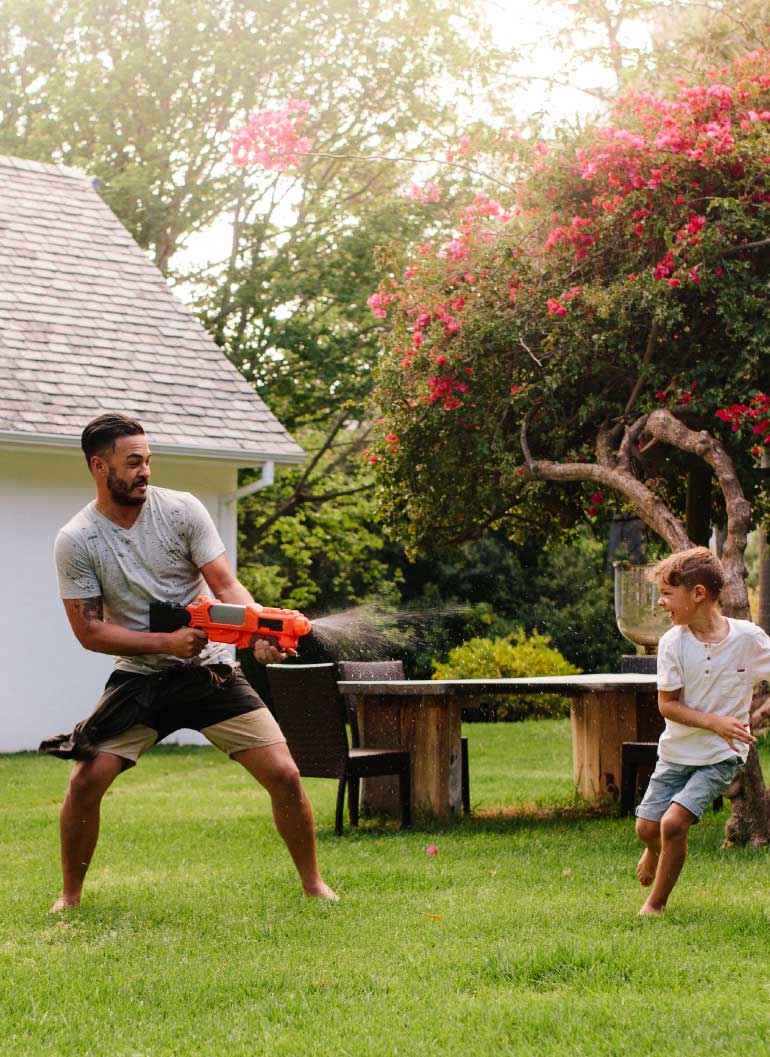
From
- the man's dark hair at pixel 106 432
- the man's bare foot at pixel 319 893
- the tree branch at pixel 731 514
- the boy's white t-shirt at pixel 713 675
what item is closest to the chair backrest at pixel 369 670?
the tree branch at pixel 731 514

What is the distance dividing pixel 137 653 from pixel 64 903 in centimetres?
114

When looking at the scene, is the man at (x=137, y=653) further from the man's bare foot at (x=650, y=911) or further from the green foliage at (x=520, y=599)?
the green foliage at (x=520, y=599)

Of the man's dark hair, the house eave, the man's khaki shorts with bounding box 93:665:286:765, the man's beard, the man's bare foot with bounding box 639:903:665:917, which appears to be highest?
the house eave

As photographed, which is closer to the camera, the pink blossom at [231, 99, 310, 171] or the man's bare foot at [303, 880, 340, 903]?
the man's bare foot at [303, 880, 340, 903]

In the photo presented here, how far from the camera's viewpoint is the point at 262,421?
1395 cm

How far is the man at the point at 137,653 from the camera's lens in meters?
5.35

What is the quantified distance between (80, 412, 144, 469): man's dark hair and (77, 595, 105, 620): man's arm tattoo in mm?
535

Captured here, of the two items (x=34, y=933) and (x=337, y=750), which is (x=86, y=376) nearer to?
(x=337, y=750)

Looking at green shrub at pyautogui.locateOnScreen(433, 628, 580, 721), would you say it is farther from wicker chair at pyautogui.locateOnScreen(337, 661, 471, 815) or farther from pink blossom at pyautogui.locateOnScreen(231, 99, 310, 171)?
pink blossom at pyautogui.locateOnScreen(231, 99, 310, 171)

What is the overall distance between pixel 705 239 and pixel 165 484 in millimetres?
7346

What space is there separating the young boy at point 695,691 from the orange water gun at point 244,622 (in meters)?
1.41

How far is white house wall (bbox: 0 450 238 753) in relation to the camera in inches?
499

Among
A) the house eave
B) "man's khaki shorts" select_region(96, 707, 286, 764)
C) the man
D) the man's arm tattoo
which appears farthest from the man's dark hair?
the house eave

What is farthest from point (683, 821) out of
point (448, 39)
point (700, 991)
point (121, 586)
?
point (448, 39)
